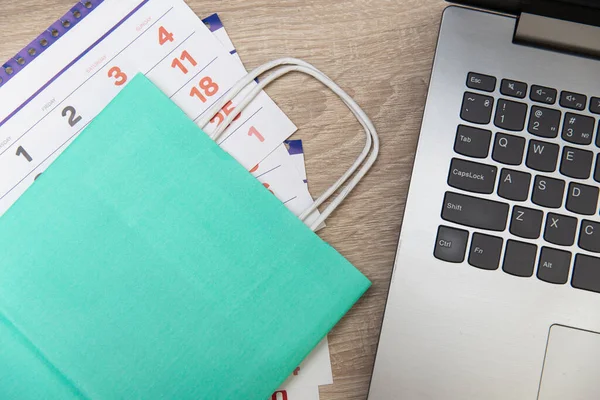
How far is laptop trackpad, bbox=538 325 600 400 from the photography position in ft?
1.25

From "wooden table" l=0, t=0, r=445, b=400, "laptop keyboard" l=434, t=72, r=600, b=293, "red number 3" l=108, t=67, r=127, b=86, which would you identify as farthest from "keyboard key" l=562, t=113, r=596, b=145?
"red number 3" l=108, t=67, r=127, b=86

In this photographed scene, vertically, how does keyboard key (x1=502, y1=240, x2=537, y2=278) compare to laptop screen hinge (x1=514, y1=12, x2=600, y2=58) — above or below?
below

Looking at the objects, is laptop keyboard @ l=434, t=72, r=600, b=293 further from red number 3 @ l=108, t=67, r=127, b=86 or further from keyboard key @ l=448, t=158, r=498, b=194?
red number 3 @ l=108, t=67, r=127, b=86

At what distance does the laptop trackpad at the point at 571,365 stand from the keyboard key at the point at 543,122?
130 millimetres

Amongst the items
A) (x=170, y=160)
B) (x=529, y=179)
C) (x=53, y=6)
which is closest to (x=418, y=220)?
(x=529, y=179)

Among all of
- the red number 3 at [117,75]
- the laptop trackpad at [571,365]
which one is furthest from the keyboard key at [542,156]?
the red number 3 at [117,75]

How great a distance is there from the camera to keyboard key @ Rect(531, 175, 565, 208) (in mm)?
384

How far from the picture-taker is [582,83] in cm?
40

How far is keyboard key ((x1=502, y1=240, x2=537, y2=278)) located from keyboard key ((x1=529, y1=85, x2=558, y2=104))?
10 centimetres

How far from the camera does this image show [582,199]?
0.38 m

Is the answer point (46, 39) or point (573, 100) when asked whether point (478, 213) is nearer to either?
point (573, 100)

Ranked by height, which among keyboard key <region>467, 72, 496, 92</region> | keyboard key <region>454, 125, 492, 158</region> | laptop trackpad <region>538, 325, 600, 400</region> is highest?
keyboard key <region>467, 72, 496, 92</region>

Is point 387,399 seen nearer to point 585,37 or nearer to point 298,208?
point 298,208

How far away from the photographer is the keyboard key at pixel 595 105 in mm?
395
